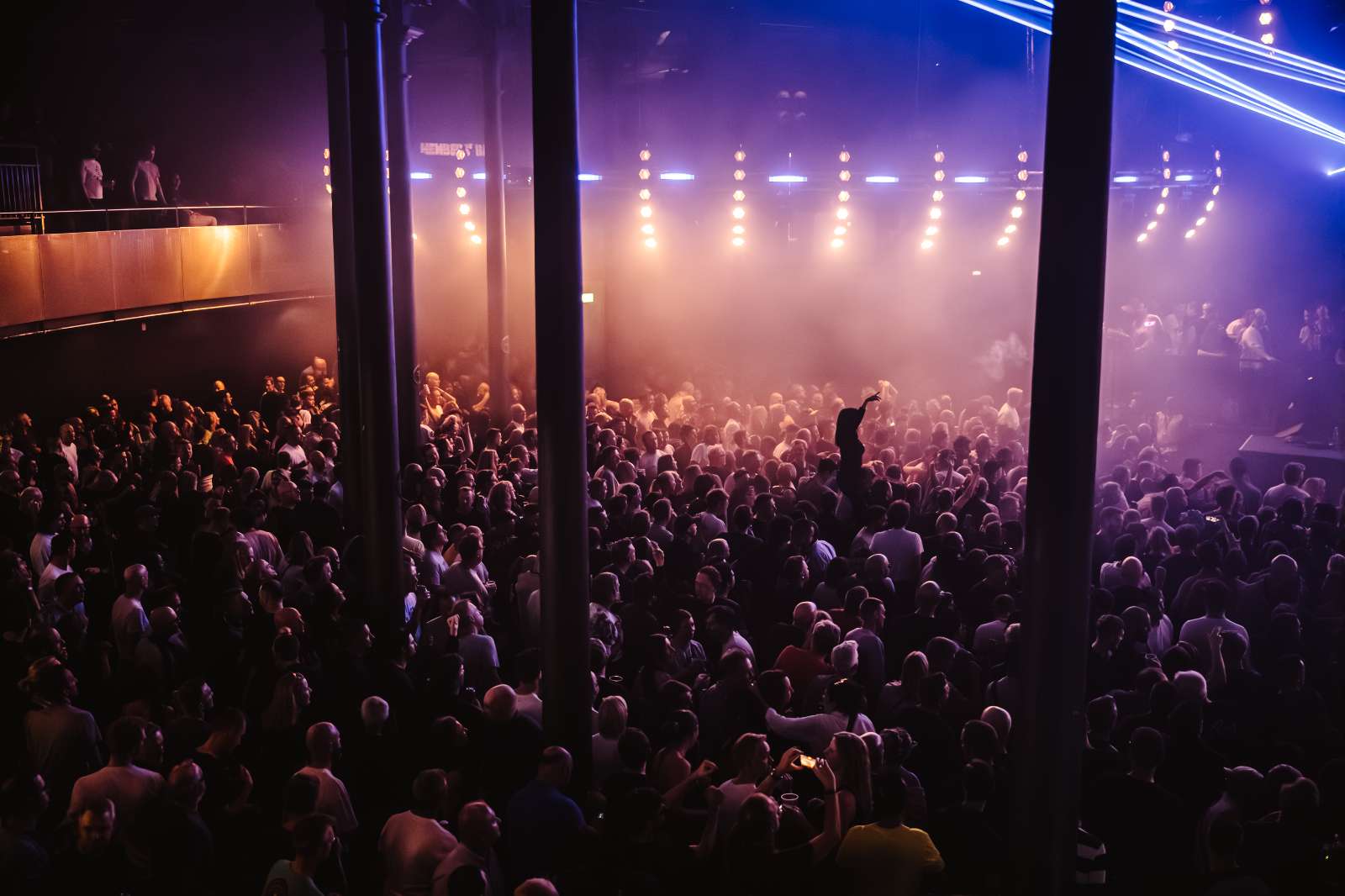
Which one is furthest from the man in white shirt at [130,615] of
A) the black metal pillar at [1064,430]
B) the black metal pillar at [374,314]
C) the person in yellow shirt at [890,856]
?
the black metal pillar at [1064,430]

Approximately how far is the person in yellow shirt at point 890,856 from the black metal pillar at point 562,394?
1.97m

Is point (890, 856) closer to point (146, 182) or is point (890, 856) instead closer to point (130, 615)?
point (130, 615)

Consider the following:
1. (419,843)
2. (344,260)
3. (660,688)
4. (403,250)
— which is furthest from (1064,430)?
(403,250)

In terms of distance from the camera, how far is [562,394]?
6.21 m

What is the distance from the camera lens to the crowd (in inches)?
194

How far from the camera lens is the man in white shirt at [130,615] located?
7152 mm

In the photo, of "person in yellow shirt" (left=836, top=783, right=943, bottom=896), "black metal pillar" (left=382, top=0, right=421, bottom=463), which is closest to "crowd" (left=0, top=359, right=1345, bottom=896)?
"person in yellow shirt" (left=836, top=783, right=943, bottom=896)

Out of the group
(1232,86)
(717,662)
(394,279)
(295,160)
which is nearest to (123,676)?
(717,662)

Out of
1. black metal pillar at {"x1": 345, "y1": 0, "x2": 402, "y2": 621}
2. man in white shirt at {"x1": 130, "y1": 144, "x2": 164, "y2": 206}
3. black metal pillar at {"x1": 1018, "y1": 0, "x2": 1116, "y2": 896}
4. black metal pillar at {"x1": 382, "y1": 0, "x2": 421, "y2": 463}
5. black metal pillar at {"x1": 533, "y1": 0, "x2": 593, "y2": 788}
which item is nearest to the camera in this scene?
black metal pillar at {"x1": 1018, "y1": 0, "x2": 1116, "y2": 896}

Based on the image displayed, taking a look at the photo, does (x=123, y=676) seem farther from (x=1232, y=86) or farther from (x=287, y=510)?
(x=1232, y=86)

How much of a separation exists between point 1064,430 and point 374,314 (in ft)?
19.4

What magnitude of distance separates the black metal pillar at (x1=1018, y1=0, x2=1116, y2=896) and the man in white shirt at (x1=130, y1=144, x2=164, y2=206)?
15326 millimetres

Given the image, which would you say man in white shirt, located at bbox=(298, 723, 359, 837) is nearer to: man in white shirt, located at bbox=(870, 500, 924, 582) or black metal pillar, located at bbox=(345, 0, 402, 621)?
black metal pillar, located at bbox=(345, 0, 402, 621)

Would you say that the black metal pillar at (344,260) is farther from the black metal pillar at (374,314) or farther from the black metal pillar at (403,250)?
the black metal pillar at (374,314)
